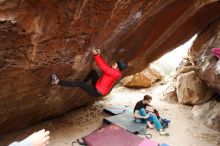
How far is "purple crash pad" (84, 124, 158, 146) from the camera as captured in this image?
7.68 m

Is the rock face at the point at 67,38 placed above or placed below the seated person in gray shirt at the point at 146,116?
above

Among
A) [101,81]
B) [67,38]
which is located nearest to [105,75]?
[101,81]

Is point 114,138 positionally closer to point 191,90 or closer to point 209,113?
point 209,113

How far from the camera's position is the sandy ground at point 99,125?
8266mm

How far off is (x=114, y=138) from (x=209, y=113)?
349 centimetres

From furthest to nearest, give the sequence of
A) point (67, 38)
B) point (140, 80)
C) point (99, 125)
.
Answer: point (140, 80), point (99, 125), point (67, 38)

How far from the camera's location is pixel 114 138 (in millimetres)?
7969

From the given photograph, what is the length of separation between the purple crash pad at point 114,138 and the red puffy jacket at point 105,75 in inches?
64.6

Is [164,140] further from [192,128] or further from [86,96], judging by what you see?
[86,96]

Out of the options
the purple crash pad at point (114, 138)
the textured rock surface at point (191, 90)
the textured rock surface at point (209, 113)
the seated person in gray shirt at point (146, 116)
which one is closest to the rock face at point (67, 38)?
the seated person in gray shirt at point (146, 116)

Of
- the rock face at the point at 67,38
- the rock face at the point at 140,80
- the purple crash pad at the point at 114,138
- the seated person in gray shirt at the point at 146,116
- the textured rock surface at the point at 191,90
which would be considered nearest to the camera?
the rock face at the point at 67,38

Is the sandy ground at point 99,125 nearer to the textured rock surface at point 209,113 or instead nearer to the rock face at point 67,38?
the textured rock surface at point 209,113

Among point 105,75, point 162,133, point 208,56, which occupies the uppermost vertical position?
point 208,56

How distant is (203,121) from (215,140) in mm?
1291
